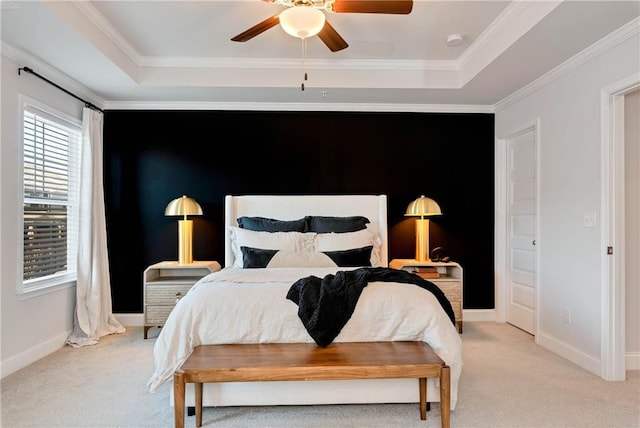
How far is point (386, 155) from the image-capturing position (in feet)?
15.1

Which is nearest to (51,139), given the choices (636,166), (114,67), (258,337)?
(114,67)

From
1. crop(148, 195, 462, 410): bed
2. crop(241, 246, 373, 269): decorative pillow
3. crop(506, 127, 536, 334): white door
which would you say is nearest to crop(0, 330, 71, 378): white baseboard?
crop(148, 195, 462, 410): bed

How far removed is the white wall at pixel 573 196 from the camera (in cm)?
301

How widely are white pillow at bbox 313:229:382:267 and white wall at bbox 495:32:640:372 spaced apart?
164 cm

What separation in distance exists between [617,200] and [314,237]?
100 inches

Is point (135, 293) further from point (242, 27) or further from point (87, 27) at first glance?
point (242, 27)

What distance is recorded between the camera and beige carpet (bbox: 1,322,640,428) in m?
2.29

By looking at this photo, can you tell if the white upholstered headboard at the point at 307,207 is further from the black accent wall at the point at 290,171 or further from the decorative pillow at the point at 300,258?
the decorative pillow at the point at 300,258

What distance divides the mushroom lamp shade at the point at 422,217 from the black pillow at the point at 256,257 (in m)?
1.63

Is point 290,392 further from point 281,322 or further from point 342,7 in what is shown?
point 342,7

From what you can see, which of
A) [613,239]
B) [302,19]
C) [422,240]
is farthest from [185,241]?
[613,239]

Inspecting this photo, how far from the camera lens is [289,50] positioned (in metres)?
3.69

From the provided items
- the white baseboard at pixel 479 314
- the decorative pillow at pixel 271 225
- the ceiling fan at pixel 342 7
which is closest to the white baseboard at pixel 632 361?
the white baseboard at pixel 479 314

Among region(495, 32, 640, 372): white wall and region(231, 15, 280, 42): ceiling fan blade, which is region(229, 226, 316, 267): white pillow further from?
region(495, 32, 640, 372): white wall
